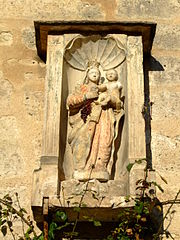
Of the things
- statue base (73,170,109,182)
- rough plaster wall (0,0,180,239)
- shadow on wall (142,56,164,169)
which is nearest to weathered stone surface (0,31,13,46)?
rough plaster wall (0,0,180,239)

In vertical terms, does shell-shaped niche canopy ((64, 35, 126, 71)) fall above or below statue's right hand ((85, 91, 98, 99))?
above

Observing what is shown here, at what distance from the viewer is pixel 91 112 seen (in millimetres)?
3887

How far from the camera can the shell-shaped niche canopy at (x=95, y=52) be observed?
4.11 metres

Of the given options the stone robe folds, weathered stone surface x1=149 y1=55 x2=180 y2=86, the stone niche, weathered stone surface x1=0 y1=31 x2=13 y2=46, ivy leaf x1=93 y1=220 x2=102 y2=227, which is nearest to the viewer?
ivy leaf x1=93 y1=220 x2=102 y2=227

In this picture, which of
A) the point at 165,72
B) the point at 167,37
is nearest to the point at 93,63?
the point at 165,72

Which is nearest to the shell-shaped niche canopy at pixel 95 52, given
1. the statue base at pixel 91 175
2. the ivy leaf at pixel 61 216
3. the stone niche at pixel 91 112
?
the stone niche at pixel 91 112

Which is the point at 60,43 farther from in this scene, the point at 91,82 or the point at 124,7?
the point at 124,7

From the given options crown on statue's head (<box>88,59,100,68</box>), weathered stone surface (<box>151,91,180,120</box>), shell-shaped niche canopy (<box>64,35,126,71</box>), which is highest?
shell-shaped niche canopy (<box>64,35,126,71</box>)

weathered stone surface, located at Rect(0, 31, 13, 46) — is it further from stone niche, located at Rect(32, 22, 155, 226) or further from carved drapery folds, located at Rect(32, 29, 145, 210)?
carved drapery folds, located at Rect(32, 29, 145, 210)

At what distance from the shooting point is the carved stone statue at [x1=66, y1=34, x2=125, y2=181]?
3.73 metres

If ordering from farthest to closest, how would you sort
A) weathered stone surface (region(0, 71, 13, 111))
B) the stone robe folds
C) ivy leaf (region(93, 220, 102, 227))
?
weathered stone surface (region(0, 71, 13, 111))
the stone robe folds
ivy leaf (region(93, 220, 102, 227))

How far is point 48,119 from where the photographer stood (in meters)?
3.79

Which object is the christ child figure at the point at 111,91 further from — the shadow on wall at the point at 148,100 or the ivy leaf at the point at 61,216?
the ivy leaf at the point at 61,216

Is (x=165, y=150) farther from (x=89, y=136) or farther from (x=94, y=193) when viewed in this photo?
(x=94, y=193)
